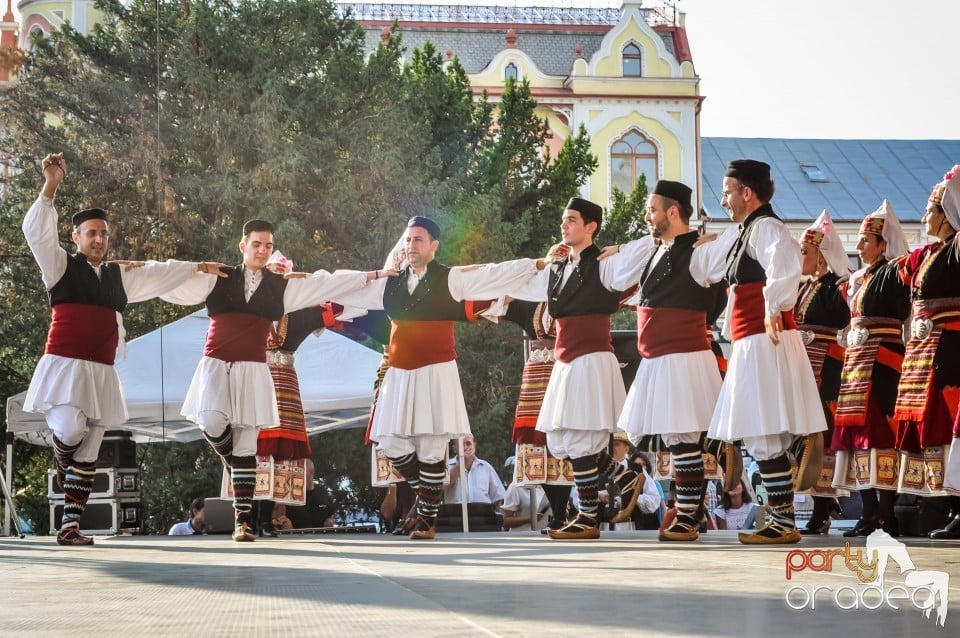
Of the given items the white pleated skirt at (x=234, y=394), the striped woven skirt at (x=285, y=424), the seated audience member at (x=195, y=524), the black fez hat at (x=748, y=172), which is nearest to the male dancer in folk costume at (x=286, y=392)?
the striped woven skirt at (x=285, y=424)

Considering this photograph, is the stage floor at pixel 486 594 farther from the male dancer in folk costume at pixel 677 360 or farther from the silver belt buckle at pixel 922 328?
the silver belt buckle at pixel 922 328

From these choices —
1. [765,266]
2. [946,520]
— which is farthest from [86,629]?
[946,520]

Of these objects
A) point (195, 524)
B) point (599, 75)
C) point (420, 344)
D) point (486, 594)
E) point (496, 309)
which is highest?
point (599, 75)

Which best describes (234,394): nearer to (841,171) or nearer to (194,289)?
(194,289)

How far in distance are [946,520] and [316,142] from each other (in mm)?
12221

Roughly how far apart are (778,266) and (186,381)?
6.12m

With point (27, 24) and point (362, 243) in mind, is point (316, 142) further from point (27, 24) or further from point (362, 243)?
point (27, 24)

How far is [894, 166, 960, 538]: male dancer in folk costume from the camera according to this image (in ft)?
20.9

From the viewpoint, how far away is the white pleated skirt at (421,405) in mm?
7309

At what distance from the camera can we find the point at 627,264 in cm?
683

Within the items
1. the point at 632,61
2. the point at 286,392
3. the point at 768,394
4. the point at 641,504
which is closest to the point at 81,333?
the point at 286,392

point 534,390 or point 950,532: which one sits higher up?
point 534,390

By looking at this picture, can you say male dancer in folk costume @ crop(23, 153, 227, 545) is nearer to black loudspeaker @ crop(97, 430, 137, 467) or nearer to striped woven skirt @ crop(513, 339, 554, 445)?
black loudspeaker @ crop(97, 430, 137, 467)

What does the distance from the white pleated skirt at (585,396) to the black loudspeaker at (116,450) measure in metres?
4.04
